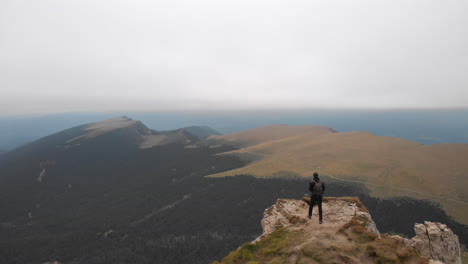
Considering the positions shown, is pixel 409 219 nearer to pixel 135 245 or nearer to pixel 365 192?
pixel 365 192

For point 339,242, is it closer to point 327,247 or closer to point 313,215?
point 327,247

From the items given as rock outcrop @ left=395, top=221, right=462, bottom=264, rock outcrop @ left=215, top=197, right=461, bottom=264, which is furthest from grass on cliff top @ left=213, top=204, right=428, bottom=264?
rock outcrop @ left=395, top=221, right=462, bottom=264

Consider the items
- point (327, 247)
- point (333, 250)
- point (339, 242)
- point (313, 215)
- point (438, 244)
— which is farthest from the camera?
point (313, 215)

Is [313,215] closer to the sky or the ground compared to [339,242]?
closer to the ground

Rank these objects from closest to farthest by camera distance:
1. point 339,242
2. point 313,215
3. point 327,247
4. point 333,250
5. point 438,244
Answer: point 333,250, point 327,247, point 339,242, point 438,244, point 313,215

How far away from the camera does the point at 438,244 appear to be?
73.6 ft

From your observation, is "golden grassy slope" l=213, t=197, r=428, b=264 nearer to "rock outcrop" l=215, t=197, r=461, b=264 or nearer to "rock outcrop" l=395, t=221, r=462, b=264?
"rock outcrop" l=215, t=197, r=461, b=264

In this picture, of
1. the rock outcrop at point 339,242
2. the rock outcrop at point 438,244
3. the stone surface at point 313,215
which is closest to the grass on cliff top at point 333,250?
the rock outcrop at point 339,242

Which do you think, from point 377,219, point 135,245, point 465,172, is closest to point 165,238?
point 135,245

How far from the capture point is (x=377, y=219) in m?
124

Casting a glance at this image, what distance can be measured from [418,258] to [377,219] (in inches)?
5237

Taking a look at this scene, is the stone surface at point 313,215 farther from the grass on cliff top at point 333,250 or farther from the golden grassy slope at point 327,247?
the grass on cliff top at point 333,250

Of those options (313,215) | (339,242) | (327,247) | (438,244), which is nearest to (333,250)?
(327,247)

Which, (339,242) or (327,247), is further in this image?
(339,242)
